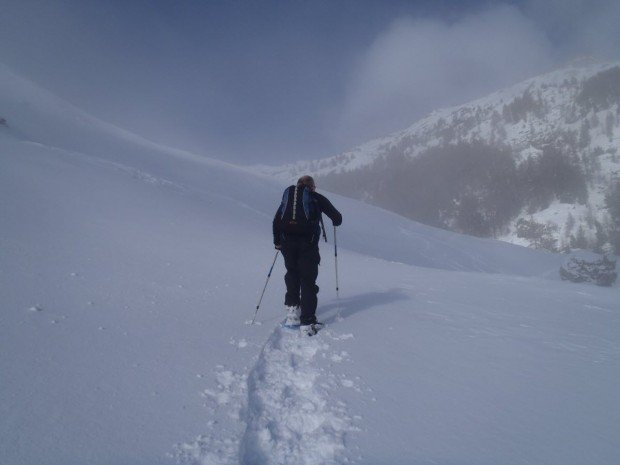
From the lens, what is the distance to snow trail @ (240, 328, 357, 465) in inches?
95.7

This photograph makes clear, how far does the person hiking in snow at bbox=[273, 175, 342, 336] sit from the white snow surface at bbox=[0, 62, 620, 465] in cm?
55

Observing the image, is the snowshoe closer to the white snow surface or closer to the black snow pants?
the white snow surface

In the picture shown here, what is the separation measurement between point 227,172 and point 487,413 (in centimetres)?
2920

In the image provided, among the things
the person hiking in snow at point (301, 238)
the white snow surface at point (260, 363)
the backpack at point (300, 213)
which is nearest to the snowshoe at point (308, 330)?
the white snow surface at point (260, 363)

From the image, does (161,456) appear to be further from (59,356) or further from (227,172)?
(227,172)

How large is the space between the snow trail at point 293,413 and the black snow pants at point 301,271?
1120 mm

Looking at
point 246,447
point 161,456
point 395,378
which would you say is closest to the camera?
point 161,456

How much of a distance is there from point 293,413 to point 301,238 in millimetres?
2772

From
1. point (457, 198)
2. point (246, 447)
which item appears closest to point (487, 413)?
point (246, 447)

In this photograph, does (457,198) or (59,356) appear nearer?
(59,356)

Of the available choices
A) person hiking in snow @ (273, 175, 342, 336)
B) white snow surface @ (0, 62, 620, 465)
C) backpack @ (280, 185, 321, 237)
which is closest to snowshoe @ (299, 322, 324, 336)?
white snow surface @ (0, 62, 620, 465)

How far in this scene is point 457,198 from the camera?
188750mm

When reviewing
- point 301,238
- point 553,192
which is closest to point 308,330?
point 301,238

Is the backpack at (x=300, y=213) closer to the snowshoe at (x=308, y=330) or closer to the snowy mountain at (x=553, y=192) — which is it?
the snowshoe at (x=308, y=330)
